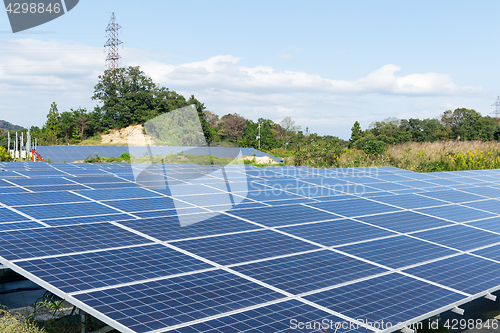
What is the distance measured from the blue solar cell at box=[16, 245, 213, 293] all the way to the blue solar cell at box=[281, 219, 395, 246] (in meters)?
3.05

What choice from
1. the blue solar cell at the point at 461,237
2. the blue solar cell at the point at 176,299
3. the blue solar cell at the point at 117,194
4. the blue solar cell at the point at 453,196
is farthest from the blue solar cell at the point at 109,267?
the blue solar cell at the point at 453,196

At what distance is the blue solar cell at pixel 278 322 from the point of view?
494cm

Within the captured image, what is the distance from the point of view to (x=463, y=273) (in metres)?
7.62

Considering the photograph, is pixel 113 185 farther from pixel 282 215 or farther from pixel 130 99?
pixel 130 99

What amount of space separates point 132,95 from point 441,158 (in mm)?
63395

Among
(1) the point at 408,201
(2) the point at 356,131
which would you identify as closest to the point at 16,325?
(1) the point at 408,201

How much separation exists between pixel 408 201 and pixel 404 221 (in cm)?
327

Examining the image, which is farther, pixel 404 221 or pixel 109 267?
pixel 404 221

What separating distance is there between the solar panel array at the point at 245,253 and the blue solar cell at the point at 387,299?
0.8 inches

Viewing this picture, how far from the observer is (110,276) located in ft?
20.7

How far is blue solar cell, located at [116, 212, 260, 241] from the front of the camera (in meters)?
8.88

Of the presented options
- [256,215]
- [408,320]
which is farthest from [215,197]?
[408,320]

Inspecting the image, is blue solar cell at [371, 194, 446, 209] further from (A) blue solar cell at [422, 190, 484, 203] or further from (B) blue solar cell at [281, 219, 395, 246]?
(B) blue solar cell at [281, 219, 395, 246]

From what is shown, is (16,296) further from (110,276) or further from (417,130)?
(417,130)
